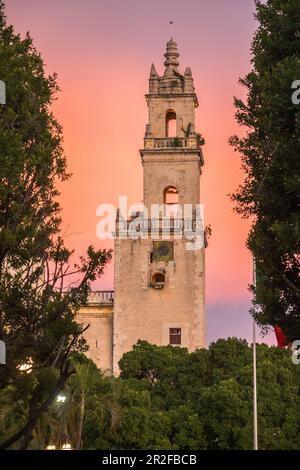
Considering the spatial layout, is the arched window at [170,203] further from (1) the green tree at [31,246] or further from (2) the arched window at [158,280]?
(1) the green tree at [31,246]

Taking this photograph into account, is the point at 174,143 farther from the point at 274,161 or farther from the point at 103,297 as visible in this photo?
the point at 274,161

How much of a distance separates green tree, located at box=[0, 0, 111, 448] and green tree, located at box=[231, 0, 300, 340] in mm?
3509

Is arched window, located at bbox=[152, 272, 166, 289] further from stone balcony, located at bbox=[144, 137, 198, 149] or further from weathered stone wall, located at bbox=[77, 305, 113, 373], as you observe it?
stone balcony, located at bbox=[144, 137, 198, 149]

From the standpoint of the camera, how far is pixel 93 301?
7125 cm

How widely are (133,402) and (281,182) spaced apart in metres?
27.3

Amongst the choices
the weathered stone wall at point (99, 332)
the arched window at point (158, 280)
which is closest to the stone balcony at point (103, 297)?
the weathered stone wall at point (99, 332)

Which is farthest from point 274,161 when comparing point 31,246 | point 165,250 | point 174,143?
point 174,143

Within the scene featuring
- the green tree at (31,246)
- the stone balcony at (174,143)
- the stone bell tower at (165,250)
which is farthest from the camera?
the stone balcony at (174,143)

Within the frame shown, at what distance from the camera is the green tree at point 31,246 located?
22172 mm

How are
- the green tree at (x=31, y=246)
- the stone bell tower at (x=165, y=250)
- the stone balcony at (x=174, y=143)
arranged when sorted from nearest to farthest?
the green tree at (x=31, y=246) → the stone bell tower at (x=165, y=250) → the stone balcony at (x=174, y=143)

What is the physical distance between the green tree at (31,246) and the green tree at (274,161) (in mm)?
3509

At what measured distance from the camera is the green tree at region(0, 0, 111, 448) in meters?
22.2
